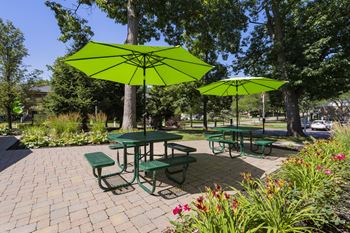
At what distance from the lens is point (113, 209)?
2908 millimetres

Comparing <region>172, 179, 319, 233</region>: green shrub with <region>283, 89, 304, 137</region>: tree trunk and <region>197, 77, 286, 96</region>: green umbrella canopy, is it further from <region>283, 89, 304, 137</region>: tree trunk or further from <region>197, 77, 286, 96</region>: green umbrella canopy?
<region>283, 89, 304, 137</region>: tree trunk

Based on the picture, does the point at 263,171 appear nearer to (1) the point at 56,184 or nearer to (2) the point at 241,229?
(2) the point at 241,229

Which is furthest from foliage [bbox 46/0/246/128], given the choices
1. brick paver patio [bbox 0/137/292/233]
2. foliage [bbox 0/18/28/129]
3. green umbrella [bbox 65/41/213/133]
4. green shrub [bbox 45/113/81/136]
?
foliage [bbox 0/18/28/129]

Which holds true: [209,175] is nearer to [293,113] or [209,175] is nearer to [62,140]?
[62,140]

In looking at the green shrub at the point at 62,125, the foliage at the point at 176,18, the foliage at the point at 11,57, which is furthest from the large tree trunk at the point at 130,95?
the foliage at the point at 11,57

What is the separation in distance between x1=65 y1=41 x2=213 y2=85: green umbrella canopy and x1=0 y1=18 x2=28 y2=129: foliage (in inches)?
628

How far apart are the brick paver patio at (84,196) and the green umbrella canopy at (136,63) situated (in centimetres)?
243

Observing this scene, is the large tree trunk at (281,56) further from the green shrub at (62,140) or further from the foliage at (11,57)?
the foliage at (11,57)

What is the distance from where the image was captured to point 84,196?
334 cm

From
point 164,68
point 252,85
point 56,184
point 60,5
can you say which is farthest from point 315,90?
point 60,5

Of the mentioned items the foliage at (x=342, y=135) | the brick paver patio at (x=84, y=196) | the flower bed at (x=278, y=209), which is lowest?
the brick paver patio at (x=84, y=196)

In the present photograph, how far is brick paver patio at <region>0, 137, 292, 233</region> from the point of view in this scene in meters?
2.54

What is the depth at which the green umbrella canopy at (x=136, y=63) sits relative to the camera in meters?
3.07

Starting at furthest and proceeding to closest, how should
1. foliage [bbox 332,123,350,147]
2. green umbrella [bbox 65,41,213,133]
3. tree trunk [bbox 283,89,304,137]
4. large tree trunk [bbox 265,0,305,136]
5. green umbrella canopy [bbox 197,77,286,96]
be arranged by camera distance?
tree trunk [bbox 283,89,304,137] → large tree trunk [bbox 265,0,305,136] → green umbrella canopy [bbox 197,77,286,96] → foliage [bbox 332,123,350,147] → green umbrella [bbox 65,41,213,133]
